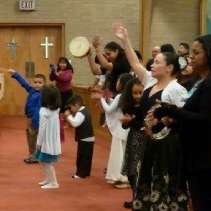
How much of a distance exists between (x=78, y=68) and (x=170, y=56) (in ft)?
33.1

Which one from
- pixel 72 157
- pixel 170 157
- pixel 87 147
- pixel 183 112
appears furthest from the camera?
pixel 72 157

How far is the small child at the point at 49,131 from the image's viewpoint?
648 cm

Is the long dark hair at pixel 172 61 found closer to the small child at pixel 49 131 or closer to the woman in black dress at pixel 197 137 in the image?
the woman in black dress at pixel 197 137

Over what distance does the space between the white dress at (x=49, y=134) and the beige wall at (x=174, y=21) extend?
310 inches

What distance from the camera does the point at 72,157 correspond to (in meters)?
8.88

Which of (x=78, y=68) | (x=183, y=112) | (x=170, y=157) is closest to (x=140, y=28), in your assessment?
(x=78, y=68)

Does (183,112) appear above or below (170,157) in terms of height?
above

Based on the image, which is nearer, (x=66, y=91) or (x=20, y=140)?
(x=20, y=140)

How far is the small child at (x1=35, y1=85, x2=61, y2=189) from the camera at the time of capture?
6.48m

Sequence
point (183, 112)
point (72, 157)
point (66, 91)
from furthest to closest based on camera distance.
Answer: point (66, 91), point (72, 157), point (183, 112)

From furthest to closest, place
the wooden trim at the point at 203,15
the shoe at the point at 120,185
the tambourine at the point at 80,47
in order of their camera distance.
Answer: the wooden trim at the point at 203,15
the tambourine at the point at 80,47
the shoe at the point at 120,185

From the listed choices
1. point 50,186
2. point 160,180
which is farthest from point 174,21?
point 160,180

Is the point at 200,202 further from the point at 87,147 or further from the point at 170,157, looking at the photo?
the point at 87,147

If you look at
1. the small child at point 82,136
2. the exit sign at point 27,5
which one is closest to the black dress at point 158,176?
the small child at point 82,136
